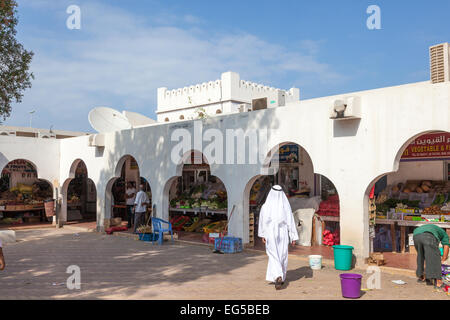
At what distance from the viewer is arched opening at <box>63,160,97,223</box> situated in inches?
746

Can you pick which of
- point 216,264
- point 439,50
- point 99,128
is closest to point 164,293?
point 216,264

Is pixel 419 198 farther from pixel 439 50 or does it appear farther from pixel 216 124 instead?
pixel 216 124

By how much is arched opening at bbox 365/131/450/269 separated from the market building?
3cm

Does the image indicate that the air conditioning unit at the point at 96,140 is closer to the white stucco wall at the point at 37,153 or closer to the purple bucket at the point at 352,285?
the white stucco wall at the point at 37,153

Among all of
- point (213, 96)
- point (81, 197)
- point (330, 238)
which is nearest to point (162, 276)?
point (330, 238)

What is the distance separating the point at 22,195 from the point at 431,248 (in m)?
16.4

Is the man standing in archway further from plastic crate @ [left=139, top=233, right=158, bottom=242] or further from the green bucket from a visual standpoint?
the green bucket

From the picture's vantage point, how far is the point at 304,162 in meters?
12.6

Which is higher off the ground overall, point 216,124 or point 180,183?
point 216,124

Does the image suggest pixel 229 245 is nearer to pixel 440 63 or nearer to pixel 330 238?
pixel 330 238

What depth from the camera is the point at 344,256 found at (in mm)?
8133

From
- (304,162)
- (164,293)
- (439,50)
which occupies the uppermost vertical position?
(439,50)

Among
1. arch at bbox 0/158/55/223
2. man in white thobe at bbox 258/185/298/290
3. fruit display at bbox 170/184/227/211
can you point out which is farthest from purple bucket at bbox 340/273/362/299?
arch at bbox 0/158/55/223
